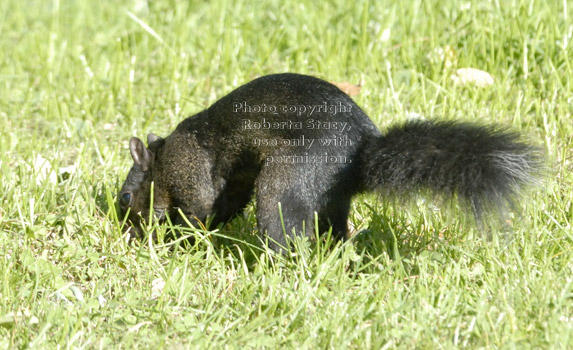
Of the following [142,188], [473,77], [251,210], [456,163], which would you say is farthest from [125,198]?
[473,77]

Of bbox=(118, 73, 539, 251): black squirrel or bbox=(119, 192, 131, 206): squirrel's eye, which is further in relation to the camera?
bbox=(119, 192, 131, 206): squirrel's eye

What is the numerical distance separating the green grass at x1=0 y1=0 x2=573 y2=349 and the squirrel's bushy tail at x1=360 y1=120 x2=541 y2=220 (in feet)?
0.61

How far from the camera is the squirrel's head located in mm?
4086

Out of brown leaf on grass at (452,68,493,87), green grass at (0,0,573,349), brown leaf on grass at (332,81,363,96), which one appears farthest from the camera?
brown leaf on grass at (332,81,363,96)

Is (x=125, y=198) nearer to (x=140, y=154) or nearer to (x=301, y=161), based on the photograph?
(x=140, y=154)

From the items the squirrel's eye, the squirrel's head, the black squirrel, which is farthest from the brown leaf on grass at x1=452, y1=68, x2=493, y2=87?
the squirrel's eye

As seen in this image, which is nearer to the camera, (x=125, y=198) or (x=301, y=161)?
(x=301, y=161)

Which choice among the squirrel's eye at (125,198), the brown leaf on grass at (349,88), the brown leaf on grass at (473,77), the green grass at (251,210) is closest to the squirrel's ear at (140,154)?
the squirrel's eye at (125,198)

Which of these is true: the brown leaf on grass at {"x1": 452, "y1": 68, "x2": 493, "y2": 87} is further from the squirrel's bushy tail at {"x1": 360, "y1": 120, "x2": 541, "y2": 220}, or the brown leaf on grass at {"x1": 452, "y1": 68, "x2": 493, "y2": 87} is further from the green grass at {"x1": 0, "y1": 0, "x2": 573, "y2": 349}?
the squirrel's bushy tail at {"x1": 360, "y1": 120, "x2": 541, "y2": 220}

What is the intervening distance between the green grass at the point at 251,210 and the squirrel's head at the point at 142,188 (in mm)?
161

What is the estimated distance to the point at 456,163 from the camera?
3.05 metres

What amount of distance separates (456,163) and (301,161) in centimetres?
69

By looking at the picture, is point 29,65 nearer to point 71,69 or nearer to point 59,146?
point 71,69

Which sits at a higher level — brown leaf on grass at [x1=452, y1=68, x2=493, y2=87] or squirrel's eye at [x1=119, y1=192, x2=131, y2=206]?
brown leaf on grass at [x1=452, y1=68, x2=493, y2=87]
